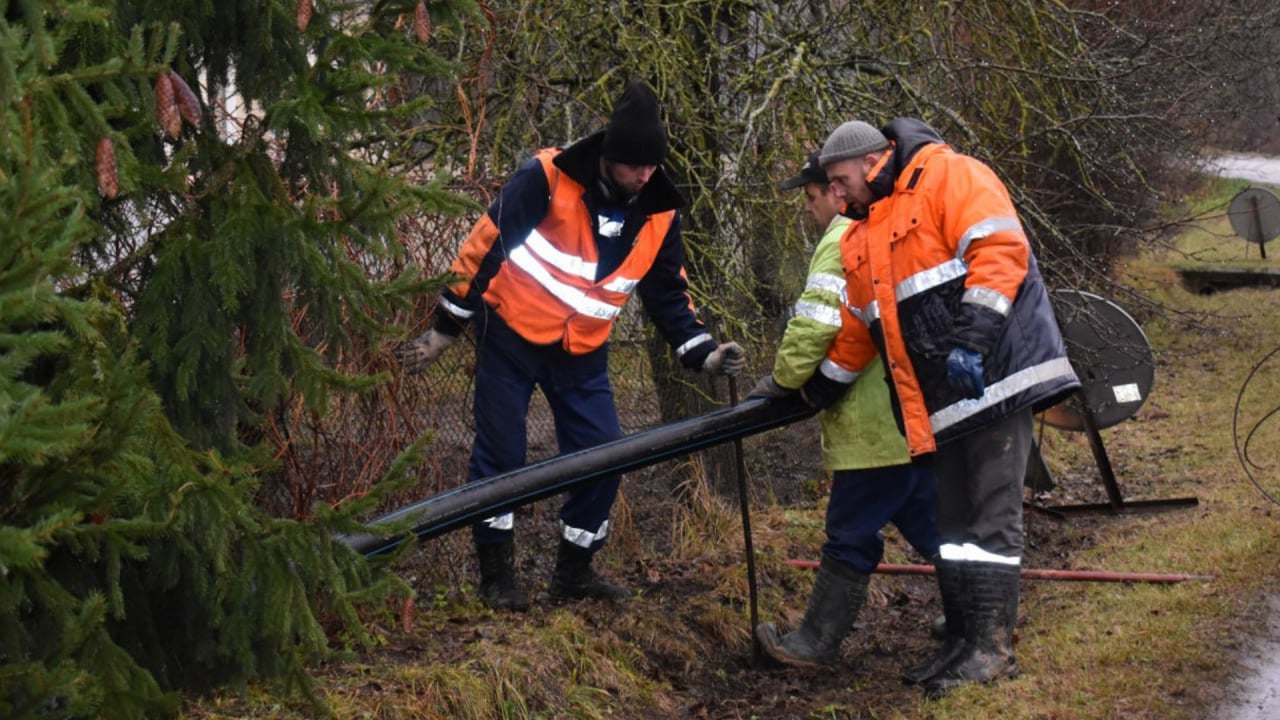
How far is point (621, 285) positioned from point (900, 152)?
123cm

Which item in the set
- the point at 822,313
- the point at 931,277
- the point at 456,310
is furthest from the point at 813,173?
the point at 456,310

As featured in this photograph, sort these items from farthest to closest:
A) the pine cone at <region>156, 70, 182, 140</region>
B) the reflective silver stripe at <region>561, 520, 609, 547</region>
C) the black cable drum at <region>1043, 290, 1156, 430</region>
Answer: the black cable drum at <region>1043, 290, 1156, 430</region>, the reflective silver stripe at <region>561, 520, 609, 547</region>, the pine cone at <region>156, 70, 182, 140</region>

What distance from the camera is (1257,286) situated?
1786 centimetres

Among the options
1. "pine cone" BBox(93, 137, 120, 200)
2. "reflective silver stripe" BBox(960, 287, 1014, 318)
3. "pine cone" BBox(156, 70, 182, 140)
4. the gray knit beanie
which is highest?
the gray knit beanie

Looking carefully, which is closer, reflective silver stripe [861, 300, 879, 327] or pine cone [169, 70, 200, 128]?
pine cone [169, 70, 200, 128]

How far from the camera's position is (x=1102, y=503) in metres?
8.02

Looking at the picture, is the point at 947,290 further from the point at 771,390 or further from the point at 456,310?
the point at 456,310

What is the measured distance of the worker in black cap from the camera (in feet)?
16.8

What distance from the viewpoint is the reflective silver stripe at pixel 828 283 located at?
5106 mm

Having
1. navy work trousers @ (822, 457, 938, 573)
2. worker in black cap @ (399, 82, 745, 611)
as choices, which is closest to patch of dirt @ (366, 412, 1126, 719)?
worker in black cap @ (399, 82, 745, 611)

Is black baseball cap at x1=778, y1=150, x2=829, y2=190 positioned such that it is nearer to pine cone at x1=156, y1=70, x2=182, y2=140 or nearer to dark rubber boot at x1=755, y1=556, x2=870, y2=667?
dark rubber boot at x1=755, y1=556, x2=870, y2=667

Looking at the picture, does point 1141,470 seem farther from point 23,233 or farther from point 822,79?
point 23,233

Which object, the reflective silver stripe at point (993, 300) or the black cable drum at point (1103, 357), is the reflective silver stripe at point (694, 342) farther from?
the black cable drum at point (1103, 357)

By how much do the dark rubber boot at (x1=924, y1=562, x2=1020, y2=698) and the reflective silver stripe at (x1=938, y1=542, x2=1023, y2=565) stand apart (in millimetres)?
16
